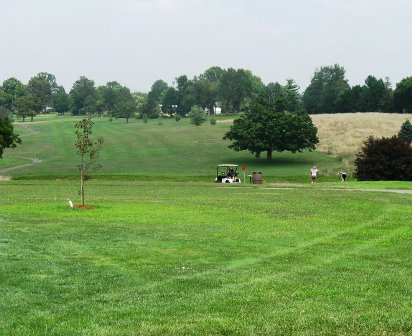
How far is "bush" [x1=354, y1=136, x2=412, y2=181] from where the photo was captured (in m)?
57.0

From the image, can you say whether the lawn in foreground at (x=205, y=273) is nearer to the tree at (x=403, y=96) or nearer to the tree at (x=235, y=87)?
the tree at (x=403, y=96)

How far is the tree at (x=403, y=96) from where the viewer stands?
143750 mm

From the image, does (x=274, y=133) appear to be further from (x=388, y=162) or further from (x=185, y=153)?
(x=388, y=162)

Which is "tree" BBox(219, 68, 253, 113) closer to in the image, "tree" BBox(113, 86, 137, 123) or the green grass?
"tree" BBox(113, 86, 137, 123)

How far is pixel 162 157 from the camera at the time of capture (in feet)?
298

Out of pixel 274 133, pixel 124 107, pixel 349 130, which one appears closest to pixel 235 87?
pixel 124 107

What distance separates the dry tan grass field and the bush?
646 inches

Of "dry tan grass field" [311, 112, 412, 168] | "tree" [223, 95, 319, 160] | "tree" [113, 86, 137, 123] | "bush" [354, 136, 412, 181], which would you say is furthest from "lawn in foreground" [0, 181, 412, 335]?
"tree" [113, 86, 137, 123]

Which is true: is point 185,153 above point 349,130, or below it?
below

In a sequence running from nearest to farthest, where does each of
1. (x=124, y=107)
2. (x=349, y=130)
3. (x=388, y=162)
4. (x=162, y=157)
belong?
(x=388, y=162)
(x=162, y=157)
(x=349, y=130)
(x=124, y=107)

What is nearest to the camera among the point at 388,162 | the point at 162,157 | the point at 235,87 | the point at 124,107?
the point at 388,162

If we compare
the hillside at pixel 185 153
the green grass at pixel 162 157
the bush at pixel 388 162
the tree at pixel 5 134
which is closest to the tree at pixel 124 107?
the hillside at pixel 185 153

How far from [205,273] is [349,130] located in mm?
100070

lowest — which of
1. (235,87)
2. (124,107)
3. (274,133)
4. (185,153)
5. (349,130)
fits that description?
(185,153)
